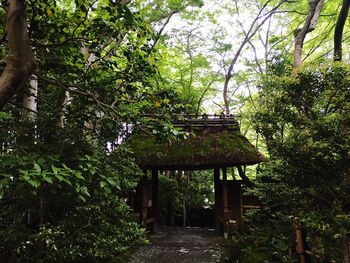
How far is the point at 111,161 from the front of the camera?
4.50 meters

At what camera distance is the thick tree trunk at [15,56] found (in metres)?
2.20

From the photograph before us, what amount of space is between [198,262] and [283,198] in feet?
10.0

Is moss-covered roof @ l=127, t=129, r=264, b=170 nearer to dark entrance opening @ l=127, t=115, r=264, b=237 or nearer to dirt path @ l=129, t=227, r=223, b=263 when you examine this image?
dark entrance opening @ l=127, t=115, r=264, b=237

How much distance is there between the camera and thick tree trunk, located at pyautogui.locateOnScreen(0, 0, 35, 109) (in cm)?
220

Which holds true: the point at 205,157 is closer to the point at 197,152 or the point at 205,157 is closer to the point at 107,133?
the point at 197,152

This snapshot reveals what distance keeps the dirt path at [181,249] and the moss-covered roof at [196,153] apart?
2.48 metres

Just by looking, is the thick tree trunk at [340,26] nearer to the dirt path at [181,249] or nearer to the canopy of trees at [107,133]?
the canopy of trees at [107,133]

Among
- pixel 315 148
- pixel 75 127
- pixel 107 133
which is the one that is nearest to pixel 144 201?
pixel 107 133

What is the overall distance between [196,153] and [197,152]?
0.19 ft

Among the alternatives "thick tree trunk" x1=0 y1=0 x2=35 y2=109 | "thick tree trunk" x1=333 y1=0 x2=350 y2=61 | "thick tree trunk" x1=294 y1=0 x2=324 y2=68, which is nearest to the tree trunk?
"thick tree trunk" x1=0 y1=0 x2=35 y2=109

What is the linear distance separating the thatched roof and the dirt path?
8.11 feet

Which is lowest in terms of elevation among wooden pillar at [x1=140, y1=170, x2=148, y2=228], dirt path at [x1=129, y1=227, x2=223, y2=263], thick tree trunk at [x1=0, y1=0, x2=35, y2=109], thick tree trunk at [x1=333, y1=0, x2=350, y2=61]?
dirt path at [x1=129, y1=227, x2=223, y2=263]

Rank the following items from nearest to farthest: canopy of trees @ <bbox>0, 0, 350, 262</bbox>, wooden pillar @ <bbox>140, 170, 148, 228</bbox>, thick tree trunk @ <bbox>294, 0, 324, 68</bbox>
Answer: canopy of trees @ <bbox>0, 0, 350, 262</bbox> → thick tree trunk @ <bbox>294, 0, 324, 68</bbox> → wooden pillar @ <bbox>140, 170, 148, 228</bbox>

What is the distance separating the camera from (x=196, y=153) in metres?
9.38
